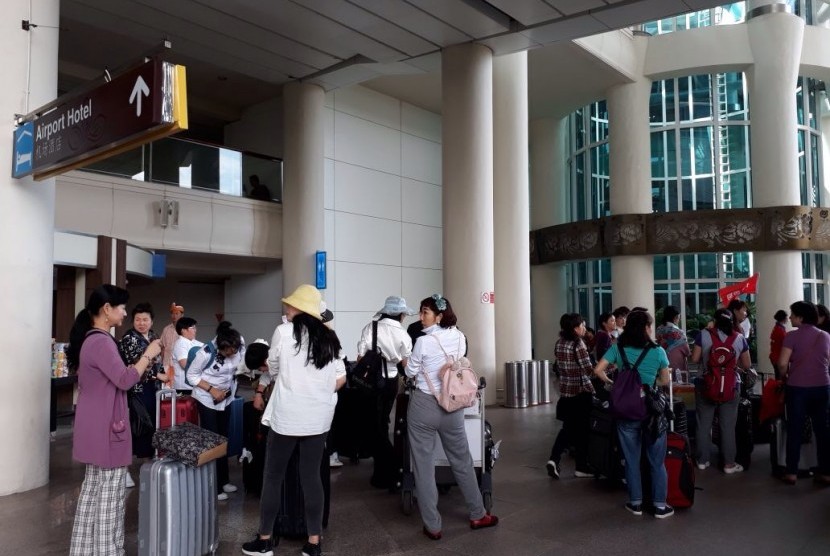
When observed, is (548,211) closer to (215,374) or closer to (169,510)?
(215,374)

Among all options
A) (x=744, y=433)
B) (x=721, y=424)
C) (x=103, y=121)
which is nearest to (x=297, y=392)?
(x=103, y=121)

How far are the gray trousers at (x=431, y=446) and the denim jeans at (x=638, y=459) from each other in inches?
52.6

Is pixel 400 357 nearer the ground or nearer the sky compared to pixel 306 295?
nearer the ground

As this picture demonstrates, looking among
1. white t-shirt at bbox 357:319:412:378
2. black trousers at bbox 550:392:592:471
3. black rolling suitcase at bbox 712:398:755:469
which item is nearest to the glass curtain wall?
black rolling suitcase at bbox 712:398:755:469

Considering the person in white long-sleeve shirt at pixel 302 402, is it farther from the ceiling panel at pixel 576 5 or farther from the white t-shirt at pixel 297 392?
the ceiling panel at pixel 576 5

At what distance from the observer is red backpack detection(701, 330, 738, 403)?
6.10 m

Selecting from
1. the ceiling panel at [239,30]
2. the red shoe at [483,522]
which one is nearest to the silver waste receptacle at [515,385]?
the ceiling panel at [239,30]

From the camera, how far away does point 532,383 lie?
37.2 ft

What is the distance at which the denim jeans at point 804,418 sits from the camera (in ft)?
18.8

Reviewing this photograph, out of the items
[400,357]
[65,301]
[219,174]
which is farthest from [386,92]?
[400,357]

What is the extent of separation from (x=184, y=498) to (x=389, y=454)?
2.24 metres

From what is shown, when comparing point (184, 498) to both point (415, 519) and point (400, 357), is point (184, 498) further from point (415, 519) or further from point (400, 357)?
point (400, 357)

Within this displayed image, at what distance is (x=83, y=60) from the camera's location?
13.3 m

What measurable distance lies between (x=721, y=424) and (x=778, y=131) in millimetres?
11758
